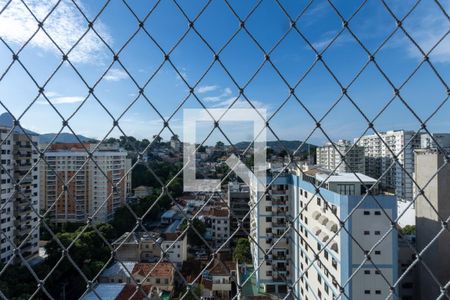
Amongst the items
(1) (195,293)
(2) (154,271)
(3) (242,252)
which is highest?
(1) (195,293)

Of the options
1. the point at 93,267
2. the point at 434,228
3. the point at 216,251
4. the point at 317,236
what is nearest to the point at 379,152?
the point at 434,228

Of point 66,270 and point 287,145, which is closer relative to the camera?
point 287,145

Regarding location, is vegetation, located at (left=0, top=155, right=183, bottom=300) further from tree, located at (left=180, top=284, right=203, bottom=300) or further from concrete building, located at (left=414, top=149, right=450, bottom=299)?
concrete building, located at (left=414, top=149, right=450, bottom=299)

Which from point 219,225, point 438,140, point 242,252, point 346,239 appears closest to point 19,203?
point 219,225

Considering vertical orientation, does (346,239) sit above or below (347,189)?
below

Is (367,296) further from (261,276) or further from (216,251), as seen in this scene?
(216,251)

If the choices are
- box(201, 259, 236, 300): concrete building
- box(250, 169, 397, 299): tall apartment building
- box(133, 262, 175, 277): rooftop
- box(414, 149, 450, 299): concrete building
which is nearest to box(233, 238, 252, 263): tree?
box(201, 259, 236, 300): concrete building

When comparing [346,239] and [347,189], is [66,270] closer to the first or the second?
[346,239]

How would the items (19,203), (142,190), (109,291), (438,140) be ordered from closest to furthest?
(438,140), (109,291), (19,203), (142,190)
